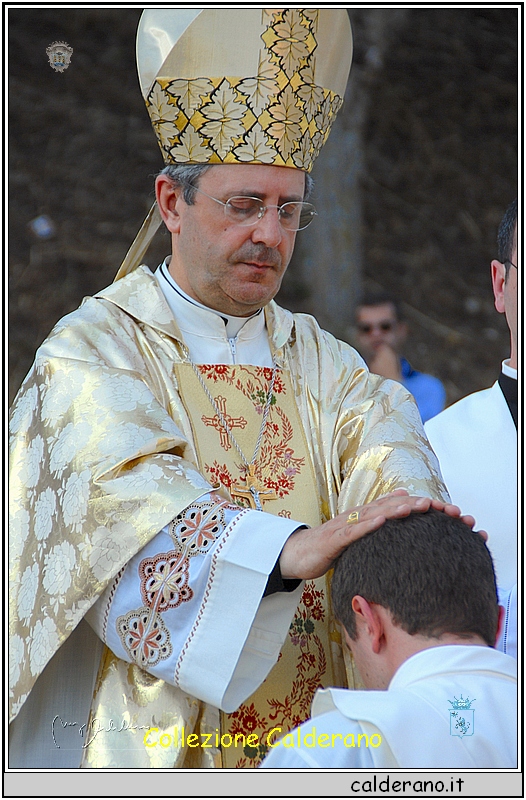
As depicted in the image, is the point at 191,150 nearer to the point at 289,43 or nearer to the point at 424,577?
the point at 289,43

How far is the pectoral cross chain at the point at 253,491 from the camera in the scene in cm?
320

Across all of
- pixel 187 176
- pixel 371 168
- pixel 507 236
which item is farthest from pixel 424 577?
pixel 371 168

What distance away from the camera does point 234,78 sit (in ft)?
11.2

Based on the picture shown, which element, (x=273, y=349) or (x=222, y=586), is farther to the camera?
(x=273, y=349)

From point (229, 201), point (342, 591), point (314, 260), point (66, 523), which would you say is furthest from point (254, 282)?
point (314, 260)

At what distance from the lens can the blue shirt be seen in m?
6.16

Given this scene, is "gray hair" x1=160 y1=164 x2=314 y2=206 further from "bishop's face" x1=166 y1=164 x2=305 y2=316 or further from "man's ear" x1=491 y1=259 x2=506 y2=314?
"man's ear" x1=491 y1=259 x2=506 y2=314

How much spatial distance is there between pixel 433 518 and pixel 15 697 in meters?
1.17

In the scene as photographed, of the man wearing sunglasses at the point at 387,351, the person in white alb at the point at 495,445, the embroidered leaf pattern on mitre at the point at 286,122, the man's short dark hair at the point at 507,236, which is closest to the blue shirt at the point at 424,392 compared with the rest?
the man wearing sunglasses at the point at 387,351

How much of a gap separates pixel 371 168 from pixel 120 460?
655 cm

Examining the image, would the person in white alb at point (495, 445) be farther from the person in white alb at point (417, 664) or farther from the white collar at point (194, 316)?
the person in white alb at point (417, 664)
